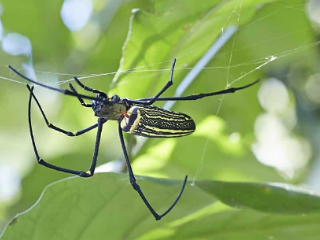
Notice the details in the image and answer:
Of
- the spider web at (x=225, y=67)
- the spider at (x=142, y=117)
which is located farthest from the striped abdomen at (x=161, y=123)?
the spider web at (x=225, y=67)

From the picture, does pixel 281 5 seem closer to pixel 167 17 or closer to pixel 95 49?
pixel 167 17

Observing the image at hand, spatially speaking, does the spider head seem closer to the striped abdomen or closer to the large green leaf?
the striped abdomen

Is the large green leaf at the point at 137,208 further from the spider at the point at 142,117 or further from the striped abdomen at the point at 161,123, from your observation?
the striped abdomen at the point at 161,123

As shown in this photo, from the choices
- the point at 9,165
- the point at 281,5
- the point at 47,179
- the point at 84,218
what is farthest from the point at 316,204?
the point at 9,165

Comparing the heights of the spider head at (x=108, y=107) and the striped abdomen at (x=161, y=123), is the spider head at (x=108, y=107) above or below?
above

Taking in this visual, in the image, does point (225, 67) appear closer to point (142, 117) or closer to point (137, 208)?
point (142, 117)

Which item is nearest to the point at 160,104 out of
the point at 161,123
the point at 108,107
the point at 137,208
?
the point at 108,107
